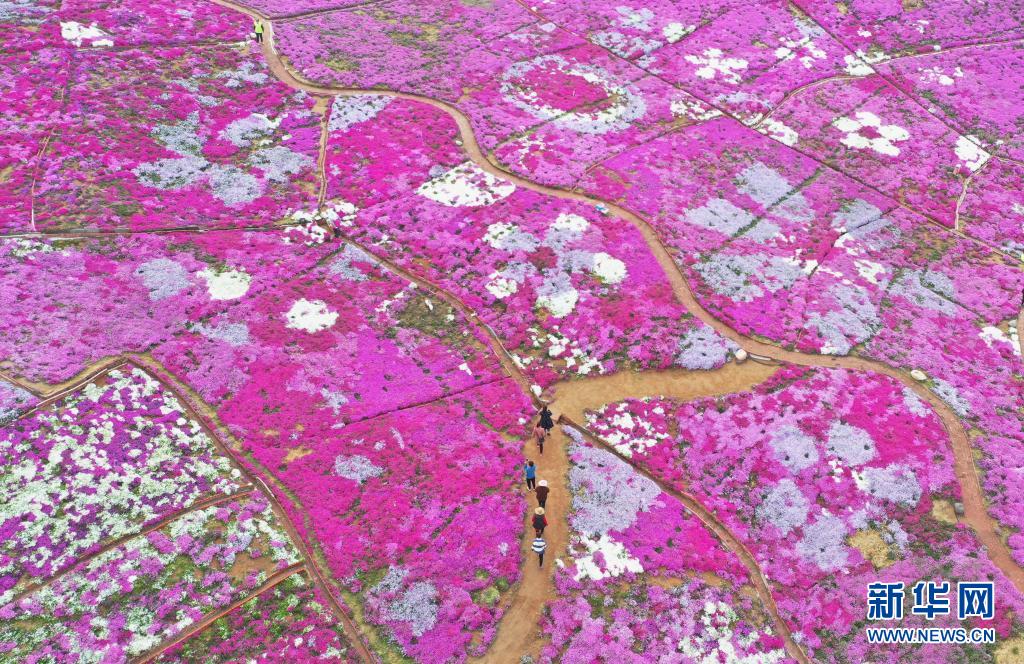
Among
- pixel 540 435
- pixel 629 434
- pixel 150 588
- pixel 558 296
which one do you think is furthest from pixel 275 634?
pixel 558 296

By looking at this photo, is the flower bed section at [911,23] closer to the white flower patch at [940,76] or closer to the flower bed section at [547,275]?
the white flower patch at [940,76]

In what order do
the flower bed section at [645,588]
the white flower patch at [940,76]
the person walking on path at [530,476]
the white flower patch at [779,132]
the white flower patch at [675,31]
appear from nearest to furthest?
1. the flower bed section at [645,588]
2. the person walking on path at [530,476]
3. the white flower patch at [779,132]
4. the white flower patch at [940,76]
5. the white flower patch at [675,31]

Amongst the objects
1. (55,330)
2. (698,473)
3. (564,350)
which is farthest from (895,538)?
(55,330)

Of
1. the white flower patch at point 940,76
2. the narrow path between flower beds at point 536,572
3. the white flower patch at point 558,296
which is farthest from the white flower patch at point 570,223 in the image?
the white flower patch at point 940,76

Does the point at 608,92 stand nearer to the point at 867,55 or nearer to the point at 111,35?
the point at 867,55

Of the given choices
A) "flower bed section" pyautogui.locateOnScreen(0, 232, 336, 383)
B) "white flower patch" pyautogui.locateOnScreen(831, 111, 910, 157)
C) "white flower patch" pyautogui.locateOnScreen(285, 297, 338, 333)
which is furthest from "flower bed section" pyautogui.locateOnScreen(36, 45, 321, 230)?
"white flower patch" pyautogui.locateOnScreen(831, 111, 910, 157)

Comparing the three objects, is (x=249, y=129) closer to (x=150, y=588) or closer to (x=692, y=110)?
(x=150, y=588)
